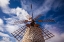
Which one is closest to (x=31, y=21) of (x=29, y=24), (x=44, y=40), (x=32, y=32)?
(x=29, y=24)

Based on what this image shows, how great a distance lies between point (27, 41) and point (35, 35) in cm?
133

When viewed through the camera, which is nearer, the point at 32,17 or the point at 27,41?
the point at 27,41

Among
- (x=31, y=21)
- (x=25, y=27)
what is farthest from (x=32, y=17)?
(x=25, y=27)

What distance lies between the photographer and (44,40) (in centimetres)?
1823

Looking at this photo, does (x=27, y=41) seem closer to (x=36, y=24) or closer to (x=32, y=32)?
(x=32, y=32)

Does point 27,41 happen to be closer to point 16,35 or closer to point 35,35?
point 35,35

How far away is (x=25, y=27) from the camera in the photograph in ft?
66.3

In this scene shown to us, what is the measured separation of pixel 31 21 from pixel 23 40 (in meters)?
3.17

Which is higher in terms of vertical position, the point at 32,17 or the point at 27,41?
the point at 32,17

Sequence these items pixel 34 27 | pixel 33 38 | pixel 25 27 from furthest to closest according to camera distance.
→ 1. pixel 25 27
2. pixel 34 27
3. pixel 33 38

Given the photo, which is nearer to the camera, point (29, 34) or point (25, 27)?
point (29, 34)

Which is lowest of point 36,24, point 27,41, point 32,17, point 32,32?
point 27,41

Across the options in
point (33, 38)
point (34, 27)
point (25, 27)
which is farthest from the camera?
point (25, 27)

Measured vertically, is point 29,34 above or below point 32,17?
below
